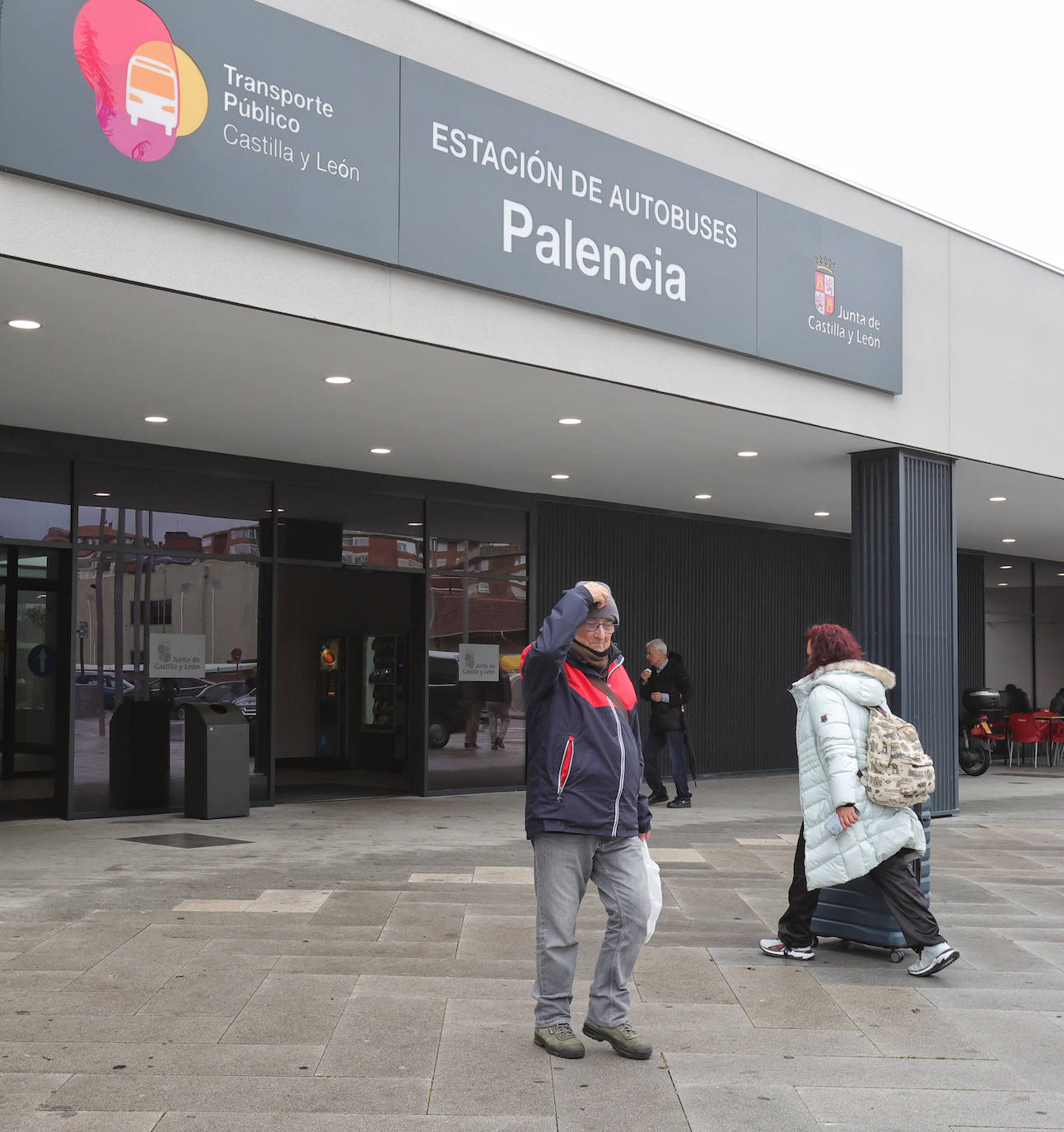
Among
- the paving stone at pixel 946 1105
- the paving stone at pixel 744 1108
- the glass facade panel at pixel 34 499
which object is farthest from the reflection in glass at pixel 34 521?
the paving stone at pixel 946 1105

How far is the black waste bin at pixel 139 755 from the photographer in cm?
1105

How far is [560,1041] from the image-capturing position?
4371 mm

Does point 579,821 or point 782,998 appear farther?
point 782,998

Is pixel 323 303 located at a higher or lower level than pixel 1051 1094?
higher

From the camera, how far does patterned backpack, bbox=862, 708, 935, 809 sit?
222 inches

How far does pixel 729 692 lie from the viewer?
16438 mm

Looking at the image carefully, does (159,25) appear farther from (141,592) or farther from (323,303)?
(141,592)

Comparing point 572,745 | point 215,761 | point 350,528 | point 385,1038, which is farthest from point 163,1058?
point 350,528

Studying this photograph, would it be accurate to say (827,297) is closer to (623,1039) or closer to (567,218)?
(567,218)

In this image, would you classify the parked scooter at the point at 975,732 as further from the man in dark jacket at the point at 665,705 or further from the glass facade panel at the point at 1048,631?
the man in dark jacket at the point at 665,705

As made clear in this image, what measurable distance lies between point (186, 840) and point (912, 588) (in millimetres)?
6676

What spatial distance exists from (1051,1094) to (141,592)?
29.3 feet

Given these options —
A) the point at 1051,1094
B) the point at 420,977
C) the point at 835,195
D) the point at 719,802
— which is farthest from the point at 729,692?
the point at 1051,1094

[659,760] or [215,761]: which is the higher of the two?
[215,761]
